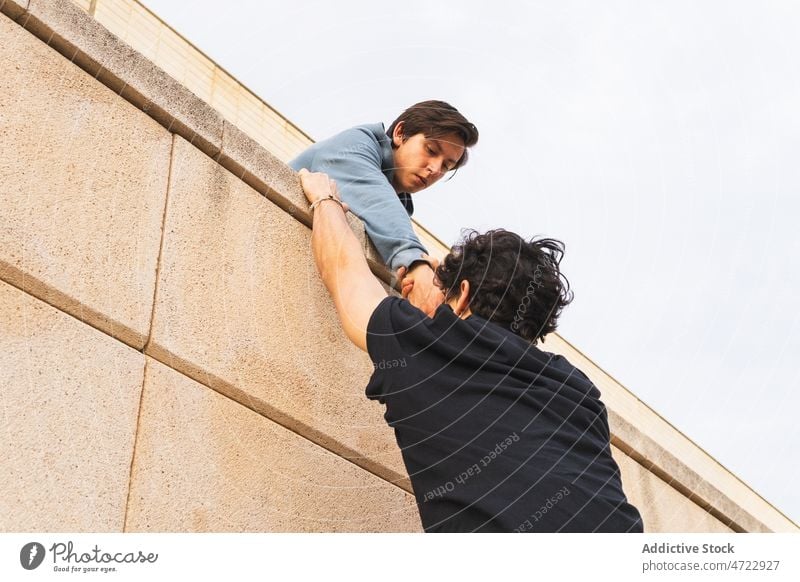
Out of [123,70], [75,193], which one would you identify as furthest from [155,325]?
[123,70]

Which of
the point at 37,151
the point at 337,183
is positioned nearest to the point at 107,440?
the point at 37,151

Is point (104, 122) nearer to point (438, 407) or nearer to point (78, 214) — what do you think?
point (78, 214)

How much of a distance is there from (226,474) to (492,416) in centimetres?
85

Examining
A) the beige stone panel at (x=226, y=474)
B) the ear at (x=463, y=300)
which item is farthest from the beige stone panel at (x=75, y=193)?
the ear at (x=463, y=300)

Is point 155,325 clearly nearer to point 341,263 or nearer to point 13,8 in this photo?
point 341,263

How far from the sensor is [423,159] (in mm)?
4332

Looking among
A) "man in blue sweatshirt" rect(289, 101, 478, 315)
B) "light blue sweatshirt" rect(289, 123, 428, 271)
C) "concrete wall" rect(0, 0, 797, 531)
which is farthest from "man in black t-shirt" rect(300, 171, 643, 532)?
"light blue sweatshirt" rect(289, 123, 428, 271)

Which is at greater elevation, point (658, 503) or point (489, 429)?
point (489, 429)

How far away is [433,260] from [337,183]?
61cm

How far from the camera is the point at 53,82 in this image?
2.96 meters

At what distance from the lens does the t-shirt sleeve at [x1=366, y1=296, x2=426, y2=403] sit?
2.81 meters

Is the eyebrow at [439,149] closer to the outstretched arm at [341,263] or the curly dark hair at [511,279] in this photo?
the outstretched arm at [341,263]

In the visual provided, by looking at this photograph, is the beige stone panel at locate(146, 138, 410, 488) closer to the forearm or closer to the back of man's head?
the forearm

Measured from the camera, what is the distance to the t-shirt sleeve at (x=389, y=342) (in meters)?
2.81
